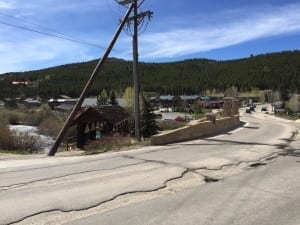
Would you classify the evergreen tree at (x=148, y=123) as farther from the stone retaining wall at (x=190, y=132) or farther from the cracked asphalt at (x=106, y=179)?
the cracked asphalt at (x=106, y=179)

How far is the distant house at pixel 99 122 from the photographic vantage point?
3572 cm

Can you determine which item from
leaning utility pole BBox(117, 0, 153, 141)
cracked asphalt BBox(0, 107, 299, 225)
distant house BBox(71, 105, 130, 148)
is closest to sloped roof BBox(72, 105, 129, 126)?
distant house BBox(71, 105, 130, 148)

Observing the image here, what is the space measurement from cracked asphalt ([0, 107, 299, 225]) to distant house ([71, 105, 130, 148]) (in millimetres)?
18631

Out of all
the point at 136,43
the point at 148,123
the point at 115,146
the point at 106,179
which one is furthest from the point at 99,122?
the point at 106,179

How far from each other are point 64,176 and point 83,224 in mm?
4458

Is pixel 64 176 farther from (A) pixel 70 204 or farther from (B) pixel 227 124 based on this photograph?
(B) pixel 227 124

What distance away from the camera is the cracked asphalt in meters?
8.07

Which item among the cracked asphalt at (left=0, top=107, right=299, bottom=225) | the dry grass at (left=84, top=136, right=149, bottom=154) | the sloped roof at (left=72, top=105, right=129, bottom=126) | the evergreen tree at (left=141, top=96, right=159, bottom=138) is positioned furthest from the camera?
the evergreen tree at (left=141, top=96, right=159, bottom=138)

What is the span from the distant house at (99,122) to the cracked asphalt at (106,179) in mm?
18631

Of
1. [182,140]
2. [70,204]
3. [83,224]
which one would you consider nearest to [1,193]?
[70,204]

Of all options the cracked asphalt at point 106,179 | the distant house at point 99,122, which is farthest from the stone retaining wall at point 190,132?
the distant house at point 99,122

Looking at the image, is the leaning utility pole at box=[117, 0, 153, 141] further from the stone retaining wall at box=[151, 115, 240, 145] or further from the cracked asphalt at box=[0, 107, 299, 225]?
the cracked asphalt at box=[0, 107, 299, 225]

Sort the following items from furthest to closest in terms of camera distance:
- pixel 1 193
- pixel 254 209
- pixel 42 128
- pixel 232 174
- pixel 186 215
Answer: pixel 42 128
pixel 232 174
pixel 1 193
pixel 254 209
pixel 186 215

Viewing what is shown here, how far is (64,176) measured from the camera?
37.5 ft
